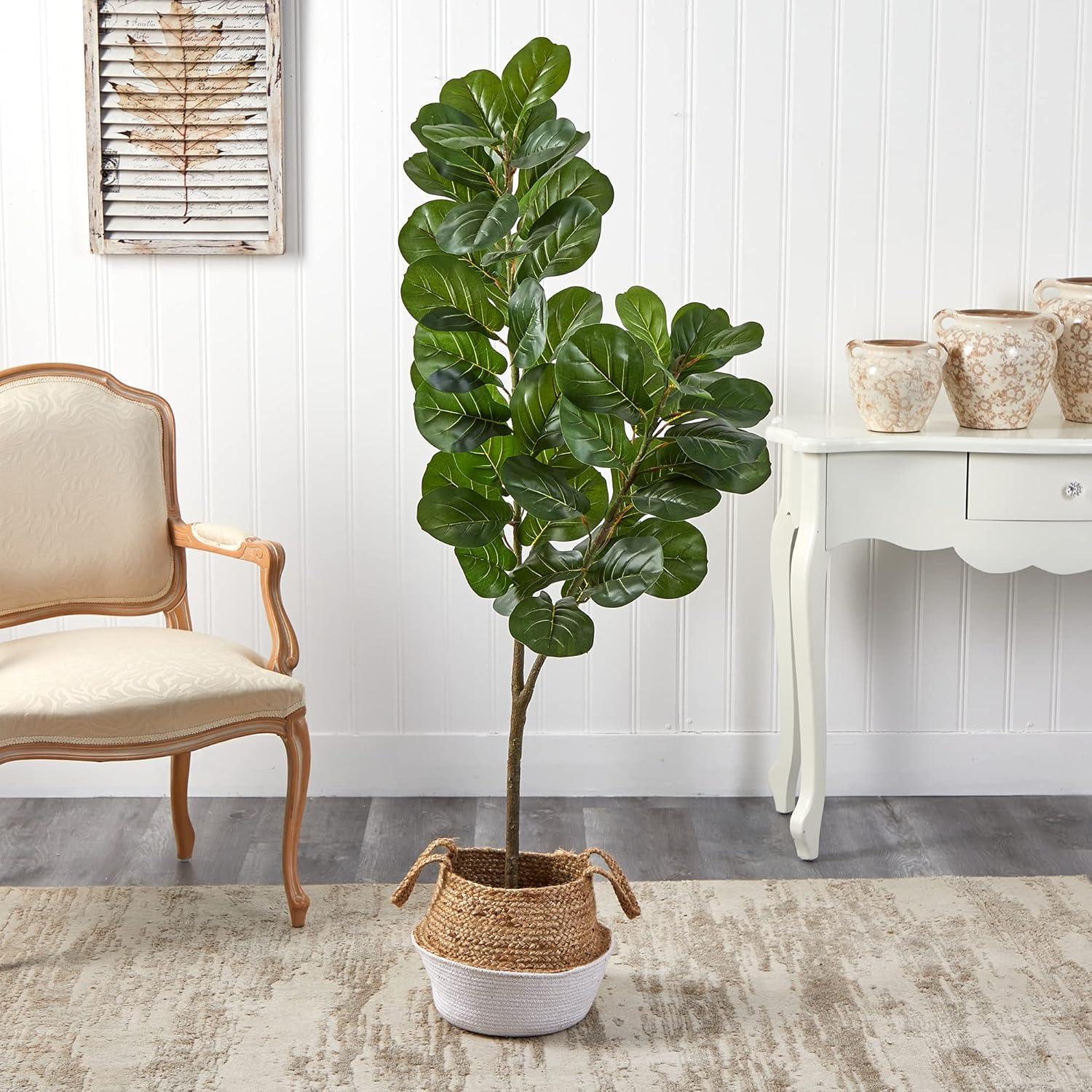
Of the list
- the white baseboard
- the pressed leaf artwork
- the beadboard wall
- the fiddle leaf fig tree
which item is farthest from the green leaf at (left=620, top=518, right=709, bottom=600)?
the pressed leaf artwork

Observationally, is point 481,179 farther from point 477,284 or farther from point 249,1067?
point 249,1067

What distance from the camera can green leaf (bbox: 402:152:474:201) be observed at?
167cm

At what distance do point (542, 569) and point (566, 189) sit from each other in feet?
1.66

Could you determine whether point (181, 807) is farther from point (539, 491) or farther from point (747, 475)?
point (747, 475)

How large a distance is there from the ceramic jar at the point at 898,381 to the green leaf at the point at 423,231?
0.96 metres

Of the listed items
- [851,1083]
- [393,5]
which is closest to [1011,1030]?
[851,1083]

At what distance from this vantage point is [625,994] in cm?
193

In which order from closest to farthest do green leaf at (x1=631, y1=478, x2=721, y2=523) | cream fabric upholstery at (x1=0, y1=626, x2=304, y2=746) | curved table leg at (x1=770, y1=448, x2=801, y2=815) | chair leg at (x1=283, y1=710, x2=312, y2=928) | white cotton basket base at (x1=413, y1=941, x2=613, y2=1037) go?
green leaf at (x1=631, y1=478, x2=721, y2=523)
white cotton basket base at (x1=413, y1=941, x2=613, y2=1037)
cream fabric upholstery at (x1=0, y1=626, x2=304, y2=746)
chair leg at (x1=283, y1=710, x2=312, y2=928)
curved table leg at (x1=770, y1=448, x2=801, y2=815)

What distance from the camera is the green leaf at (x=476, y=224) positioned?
155 cm

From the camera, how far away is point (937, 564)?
277cm

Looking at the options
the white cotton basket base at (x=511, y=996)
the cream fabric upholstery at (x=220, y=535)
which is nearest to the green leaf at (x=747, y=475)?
the white cotton basket base at (x=511, y=996)

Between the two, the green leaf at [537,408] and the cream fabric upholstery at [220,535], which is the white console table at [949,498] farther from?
the cream fabric upholstery at [220,535]

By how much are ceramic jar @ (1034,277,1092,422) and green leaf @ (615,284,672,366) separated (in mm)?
1116

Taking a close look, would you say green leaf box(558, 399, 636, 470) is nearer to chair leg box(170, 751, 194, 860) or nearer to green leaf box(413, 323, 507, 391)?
green leaf box(413, 323, 507, 391)
